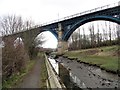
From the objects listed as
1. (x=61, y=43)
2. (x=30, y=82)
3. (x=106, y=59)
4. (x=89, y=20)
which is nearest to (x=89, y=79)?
(x=30, y=82)

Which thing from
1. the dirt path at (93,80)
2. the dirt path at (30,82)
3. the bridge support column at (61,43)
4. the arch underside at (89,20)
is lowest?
the dirt path at (93,80)

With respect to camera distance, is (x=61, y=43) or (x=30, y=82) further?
(x=61, y=43)

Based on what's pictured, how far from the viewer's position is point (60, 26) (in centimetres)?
7375

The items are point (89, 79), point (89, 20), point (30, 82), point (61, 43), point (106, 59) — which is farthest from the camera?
point (61, 43)

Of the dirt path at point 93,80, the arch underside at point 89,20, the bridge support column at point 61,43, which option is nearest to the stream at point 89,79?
the dirt path at point 93,80

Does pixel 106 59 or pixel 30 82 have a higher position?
pixel 106 59

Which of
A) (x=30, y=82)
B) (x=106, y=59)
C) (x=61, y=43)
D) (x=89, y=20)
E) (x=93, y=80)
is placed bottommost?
(x=93, y=80)

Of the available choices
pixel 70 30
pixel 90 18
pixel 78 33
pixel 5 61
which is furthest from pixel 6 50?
pixel 78 33

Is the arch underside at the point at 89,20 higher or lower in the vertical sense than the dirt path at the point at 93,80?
higher

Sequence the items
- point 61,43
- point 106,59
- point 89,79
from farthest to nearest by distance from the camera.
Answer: point 61,43
point 106,59
point 89,79

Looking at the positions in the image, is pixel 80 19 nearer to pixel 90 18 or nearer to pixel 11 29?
pixel 90 18

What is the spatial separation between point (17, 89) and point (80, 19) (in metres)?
54.7

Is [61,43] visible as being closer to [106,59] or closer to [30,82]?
[106,59]

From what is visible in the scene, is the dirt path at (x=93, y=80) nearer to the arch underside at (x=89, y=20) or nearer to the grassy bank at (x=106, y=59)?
the grassy bank at (x=106, y=59)
